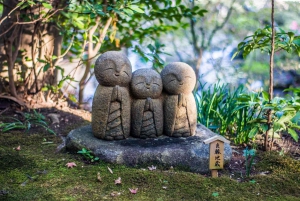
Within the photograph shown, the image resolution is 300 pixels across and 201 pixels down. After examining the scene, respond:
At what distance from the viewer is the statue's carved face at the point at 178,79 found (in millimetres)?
3084

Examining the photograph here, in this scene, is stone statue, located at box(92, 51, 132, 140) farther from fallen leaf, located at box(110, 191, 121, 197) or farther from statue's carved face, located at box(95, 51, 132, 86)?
fallen leaf, located at box(110, 191, 121, 197)

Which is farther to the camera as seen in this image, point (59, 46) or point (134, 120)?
point (59, 46)

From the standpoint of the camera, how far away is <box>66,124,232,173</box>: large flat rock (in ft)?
9.34

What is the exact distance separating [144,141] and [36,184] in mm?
994

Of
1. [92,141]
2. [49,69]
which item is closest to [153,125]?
[92,141]

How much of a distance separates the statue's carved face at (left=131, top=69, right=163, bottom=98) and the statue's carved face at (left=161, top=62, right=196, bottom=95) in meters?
0.08

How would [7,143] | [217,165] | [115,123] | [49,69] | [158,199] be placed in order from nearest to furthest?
[158,199]
[217,165]
[115,123]
[7,143]
[49,69]

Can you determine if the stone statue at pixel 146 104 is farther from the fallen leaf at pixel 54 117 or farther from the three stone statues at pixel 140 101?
the fallen leaf at pixel 54 117

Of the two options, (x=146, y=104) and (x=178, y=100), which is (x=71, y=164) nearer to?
(x=146, y=104)

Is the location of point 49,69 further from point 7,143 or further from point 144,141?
point 144,141

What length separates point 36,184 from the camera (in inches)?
96.7

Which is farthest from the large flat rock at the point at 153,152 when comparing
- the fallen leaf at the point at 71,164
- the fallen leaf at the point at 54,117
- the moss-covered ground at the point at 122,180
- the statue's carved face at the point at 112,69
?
the fallen leaf at the point at 54,117

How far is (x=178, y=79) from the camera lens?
3.08 meters

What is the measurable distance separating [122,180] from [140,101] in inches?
31.2
